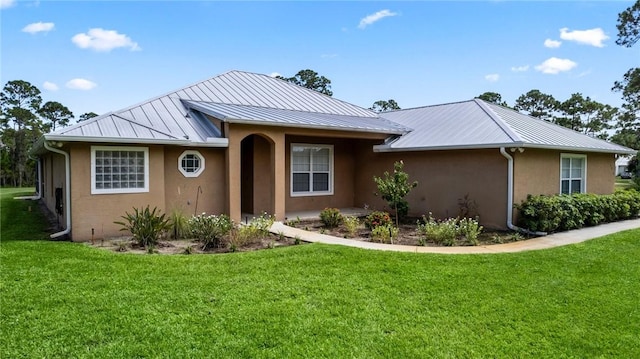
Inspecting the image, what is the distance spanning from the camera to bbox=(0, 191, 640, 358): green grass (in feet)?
14.7

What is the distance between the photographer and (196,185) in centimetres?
1162

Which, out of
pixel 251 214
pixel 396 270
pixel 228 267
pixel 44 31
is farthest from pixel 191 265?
pixel 44 31

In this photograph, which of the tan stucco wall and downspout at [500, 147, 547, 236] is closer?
downspout at [500, 147, 547, 236]

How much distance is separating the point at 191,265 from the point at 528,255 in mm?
6736

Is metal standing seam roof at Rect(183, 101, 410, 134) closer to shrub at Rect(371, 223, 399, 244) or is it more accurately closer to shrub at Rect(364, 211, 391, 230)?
shrub at Rect(364, 211, 391, 230)

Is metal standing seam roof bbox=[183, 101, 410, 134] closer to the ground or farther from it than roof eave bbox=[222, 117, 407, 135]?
farther from it

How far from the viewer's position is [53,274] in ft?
20.8

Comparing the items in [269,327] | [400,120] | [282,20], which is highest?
[282,20]

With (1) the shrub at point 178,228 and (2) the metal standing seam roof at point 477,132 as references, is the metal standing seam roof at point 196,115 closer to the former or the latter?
(2) the metal standing seam roof at point 477,132

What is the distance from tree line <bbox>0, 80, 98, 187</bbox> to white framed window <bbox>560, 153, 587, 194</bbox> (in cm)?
4081

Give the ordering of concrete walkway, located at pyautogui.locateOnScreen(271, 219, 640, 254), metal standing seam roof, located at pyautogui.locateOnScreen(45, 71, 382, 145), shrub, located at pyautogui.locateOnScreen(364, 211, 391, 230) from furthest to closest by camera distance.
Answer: shrub, located at pyautogui.locateOnScreen(364, 211, 391, 230)
metal standing seam roof, located at pyautogui.locateOnScreen(45, 71, 382, 145)
concrete walkway, located at pyautogui.locateOnScreen(271, 219, 640, 254)

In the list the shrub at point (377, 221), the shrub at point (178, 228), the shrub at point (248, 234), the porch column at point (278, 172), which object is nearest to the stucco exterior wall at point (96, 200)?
the shrub at point (178, 228)

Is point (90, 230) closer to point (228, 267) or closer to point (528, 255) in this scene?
point (228, 267)

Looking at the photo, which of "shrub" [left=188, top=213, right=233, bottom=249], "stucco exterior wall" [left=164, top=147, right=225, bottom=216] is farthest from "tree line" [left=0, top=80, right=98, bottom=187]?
"shrub" [left=188, top=213, right=233, bottom=249]
